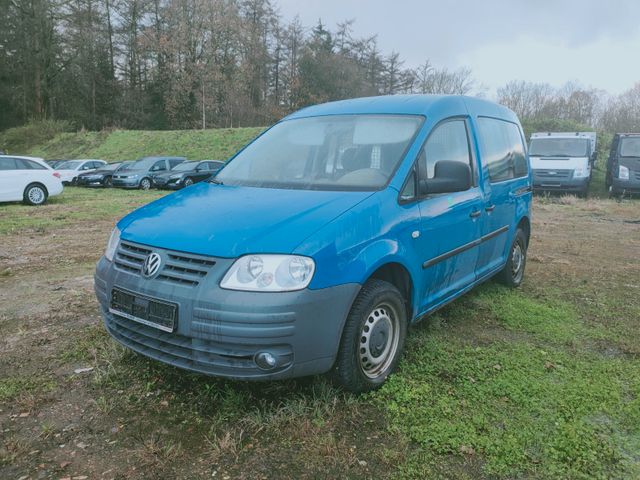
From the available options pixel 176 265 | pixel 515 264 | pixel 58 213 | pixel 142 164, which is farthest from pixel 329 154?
pixel 142 164

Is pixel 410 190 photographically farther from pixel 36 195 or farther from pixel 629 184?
pixel 629 184

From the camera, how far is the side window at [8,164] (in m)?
12.9

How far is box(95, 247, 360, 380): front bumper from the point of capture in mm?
2488

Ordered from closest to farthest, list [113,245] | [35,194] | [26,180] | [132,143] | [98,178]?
[113,245] → [26,180] → [35,194] → [98,178] → [132,143]

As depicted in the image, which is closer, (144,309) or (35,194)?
(144,309)

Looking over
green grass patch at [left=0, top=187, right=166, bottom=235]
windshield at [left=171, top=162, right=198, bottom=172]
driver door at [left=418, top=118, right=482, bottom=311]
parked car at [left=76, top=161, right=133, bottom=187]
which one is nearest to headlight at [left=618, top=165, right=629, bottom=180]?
driver door at [left=418, top=118, right=482, bottom=311]

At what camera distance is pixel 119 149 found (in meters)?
31.8

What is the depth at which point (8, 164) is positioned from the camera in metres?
13.0

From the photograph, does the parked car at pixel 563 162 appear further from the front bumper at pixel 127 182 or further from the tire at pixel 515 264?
the front bumper at pixel 127 182

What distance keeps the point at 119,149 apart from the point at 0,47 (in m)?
16.5

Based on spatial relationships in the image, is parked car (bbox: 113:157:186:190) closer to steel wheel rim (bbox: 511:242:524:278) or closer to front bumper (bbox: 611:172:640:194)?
front bumper (bbox: 611:172:640:194)

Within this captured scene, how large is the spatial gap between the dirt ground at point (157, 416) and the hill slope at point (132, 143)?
2436 cm

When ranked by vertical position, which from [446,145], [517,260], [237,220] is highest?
[446,145]

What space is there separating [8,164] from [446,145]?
13.2 m
